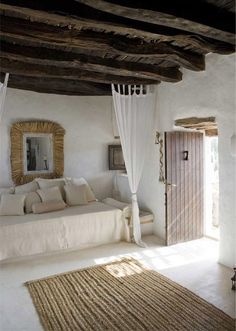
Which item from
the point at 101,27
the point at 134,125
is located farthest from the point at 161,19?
the point at 134,125

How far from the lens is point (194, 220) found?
464 centimetres

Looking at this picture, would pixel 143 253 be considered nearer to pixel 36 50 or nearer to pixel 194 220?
pixel 194 220

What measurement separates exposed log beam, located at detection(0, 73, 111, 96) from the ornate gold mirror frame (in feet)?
2.00

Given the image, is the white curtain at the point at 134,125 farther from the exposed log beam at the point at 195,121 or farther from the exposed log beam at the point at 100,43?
the exposed log beam at the point at 100,43

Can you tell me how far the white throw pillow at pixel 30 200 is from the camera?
4.52m

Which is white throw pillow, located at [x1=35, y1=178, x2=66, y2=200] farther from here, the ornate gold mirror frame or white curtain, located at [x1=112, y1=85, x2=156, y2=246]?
white curtain, located at [x1=112, y1=85, x2=156, y2=246]

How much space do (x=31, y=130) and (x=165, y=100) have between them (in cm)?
242

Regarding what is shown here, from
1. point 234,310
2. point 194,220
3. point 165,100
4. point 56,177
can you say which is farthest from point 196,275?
point 56,177

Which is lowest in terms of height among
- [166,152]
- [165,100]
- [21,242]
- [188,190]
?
[21,242]

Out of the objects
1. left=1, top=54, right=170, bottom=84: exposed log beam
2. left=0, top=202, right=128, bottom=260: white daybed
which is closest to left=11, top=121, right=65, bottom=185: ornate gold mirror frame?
left=0, top=202, right=128, bottom=260: white daybed

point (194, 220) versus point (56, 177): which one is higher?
point (56, 177)

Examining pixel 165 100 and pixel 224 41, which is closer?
pixel 224 41

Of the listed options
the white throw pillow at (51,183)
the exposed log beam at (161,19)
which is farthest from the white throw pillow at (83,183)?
the exposed log beam at (161,19)

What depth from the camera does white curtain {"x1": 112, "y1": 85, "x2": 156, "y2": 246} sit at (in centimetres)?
434
